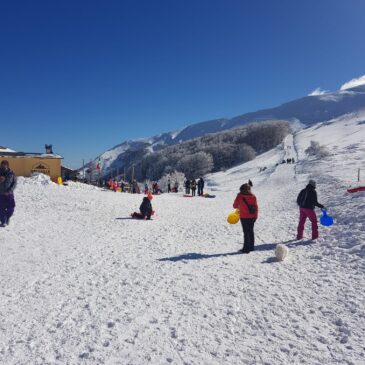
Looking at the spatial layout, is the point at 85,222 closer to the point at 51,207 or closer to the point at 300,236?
the point at 51,207

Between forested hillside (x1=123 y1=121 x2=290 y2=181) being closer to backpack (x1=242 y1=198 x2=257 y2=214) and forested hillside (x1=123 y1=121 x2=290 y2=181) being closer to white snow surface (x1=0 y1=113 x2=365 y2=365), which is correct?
white snow surface (x1=0 y1=113 x2=365 y2=365)

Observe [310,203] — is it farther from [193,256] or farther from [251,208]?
[193,256]

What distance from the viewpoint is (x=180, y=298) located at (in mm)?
5723

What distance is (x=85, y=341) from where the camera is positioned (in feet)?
14.3

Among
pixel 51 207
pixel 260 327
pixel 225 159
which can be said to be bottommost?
pixel 260 327

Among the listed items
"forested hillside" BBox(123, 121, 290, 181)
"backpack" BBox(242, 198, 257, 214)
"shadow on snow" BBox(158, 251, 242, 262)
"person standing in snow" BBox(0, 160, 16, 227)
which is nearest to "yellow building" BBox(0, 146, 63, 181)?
"person standing in snow" BBox(0, 160, 16, 227)

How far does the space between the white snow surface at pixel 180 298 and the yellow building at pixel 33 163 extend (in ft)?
61.0

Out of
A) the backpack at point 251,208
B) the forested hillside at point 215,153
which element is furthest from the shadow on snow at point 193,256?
the forested hillside at point 215,153

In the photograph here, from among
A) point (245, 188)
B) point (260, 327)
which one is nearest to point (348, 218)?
point (245, 188)

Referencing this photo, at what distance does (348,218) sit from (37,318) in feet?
34.0

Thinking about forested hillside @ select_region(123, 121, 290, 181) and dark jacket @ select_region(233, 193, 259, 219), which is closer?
dark jacket @ select_region(233, 193, 259, 219)

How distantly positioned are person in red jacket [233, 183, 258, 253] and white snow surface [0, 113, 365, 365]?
398 mm

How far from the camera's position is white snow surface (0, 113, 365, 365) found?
13.7 ft

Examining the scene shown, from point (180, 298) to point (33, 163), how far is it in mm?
26273
